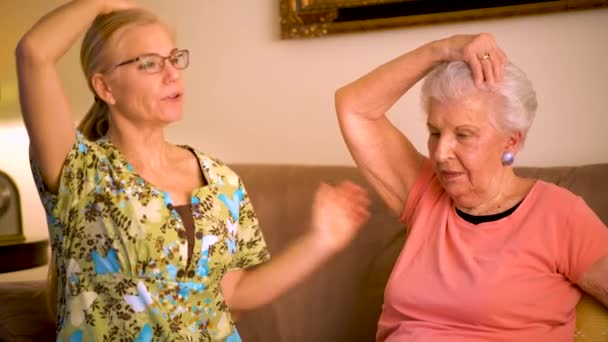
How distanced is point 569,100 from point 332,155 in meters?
0.77

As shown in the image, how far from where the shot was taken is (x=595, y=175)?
5.74 feet

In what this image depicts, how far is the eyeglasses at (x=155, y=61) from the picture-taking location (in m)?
1.59

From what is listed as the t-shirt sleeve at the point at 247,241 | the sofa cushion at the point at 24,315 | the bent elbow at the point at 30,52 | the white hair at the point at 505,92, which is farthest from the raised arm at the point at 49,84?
the white hair at the point at 505,92

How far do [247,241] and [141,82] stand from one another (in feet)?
1.48

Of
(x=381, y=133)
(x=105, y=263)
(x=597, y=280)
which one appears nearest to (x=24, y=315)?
(x=105, y=263)

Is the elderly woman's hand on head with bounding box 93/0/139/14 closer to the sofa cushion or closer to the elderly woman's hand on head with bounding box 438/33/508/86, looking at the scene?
the elderly woman's hand on head with bounding box 438/33/508/86

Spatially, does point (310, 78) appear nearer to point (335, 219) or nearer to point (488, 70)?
point (335, 219)

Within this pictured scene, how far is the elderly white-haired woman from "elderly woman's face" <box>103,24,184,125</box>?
55 cm

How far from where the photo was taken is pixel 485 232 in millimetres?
1539

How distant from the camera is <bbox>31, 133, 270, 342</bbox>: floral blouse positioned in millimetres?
1513

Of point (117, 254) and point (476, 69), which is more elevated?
point (476, 69)

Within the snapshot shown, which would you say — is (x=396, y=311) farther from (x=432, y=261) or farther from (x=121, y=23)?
(x=121, y=23)

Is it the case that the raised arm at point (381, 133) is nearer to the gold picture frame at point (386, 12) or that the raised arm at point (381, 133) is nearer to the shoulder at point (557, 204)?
the shoulder at point (557, 204)

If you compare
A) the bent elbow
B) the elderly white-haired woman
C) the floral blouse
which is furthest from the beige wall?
the bent elbow
